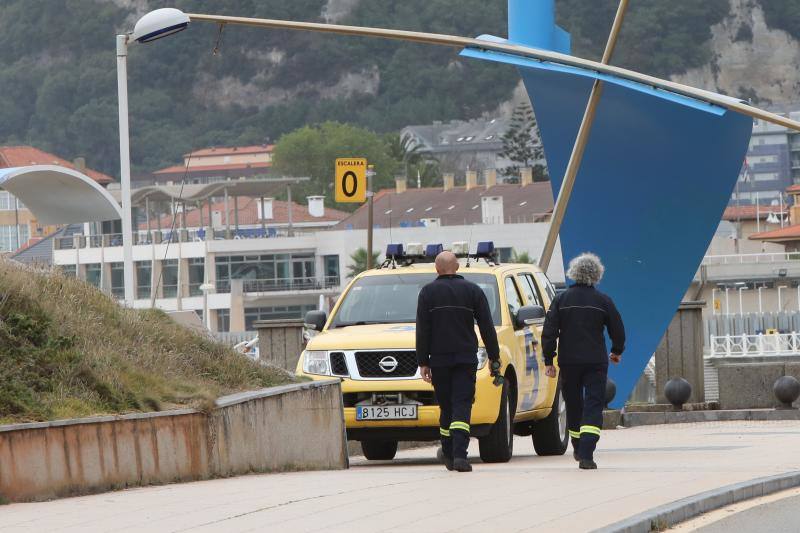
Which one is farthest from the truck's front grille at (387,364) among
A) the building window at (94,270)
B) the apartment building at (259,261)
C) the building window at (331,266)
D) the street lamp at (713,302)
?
the building window at (331,266)

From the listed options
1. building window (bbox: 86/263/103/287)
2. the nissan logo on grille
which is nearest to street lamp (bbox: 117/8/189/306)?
the nissan logo on grille

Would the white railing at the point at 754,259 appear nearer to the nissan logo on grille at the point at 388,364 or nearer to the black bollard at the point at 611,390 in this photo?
the black bollard at the point at 611,390

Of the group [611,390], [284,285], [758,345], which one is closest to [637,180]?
[611,390]

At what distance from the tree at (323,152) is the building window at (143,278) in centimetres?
9114

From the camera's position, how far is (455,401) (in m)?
13.1

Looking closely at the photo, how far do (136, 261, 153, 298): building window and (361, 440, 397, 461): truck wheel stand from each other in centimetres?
7985

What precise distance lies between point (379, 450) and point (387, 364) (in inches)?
81.5

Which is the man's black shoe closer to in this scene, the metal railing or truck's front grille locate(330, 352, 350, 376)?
truck's front grille locate(330, 352, 350, 376)

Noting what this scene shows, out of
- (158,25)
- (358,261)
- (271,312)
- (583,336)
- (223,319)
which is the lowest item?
(223,319)

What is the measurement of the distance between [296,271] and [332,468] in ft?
302

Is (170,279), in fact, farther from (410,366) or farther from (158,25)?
(410,366)

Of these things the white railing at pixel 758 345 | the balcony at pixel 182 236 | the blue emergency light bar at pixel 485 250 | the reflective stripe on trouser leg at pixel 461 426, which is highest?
the balcony at pixel 182 236

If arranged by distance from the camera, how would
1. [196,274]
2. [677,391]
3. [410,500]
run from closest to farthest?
1. [410,500]
2. [677,391]
3. [196,274]

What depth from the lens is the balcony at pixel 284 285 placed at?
338ft
